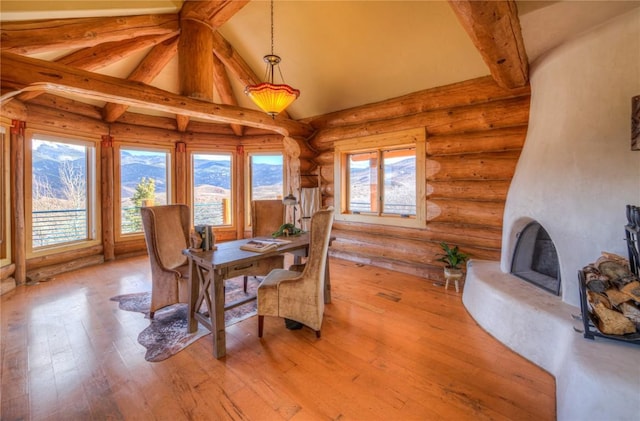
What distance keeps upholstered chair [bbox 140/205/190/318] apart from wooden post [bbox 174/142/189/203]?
335 centimetres

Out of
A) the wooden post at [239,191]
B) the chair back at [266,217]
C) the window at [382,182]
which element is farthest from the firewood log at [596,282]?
the wooden post at [239,191]

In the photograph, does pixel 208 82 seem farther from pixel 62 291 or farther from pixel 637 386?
pixel 637 386

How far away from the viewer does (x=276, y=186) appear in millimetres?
6922

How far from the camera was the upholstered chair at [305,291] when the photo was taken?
2.43 meters

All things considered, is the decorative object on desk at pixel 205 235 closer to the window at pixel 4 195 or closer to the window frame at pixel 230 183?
the window at pixel 4 195

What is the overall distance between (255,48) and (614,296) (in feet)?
17.8

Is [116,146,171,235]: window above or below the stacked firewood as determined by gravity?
above

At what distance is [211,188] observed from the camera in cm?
682

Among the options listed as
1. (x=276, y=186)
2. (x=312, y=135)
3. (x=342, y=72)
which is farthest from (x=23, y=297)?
(x=342, y=72)

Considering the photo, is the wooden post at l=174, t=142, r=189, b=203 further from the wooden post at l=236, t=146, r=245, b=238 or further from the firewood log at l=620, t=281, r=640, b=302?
the firewood log at l=620, t=281, r=640, b=302

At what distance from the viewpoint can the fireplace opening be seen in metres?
2.74

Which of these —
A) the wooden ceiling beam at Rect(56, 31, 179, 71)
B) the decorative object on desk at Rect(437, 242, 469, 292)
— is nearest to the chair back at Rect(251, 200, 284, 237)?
the decorative object on desk at Rect(437, 242, 469, 292)

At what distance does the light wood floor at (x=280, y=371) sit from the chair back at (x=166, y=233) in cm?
70

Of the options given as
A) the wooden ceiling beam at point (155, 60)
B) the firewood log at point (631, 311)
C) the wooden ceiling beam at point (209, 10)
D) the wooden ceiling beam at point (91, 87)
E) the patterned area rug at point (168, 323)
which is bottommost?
the patterned area rug at point (168, 323)
